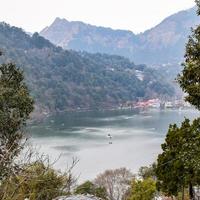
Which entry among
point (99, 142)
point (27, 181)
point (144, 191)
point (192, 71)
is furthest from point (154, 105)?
point (27, 181)

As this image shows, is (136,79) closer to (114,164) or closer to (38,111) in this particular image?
(38,111)

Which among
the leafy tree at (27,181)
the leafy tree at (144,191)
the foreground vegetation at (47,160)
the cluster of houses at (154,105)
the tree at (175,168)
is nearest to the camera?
the leafy tree at (27,181)

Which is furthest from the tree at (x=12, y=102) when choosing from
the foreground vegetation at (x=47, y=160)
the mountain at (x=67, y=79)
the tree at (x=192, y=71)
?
the mountain at (x=67, y=79)

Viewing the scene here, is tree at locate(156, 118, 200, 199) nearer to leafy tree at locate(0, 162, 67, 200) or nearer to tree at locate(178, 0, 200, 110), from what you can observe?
tree at locate(178, 0, 200, 110)

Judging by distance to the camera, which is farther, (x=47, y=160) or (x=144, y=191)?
(x=144, y=191)

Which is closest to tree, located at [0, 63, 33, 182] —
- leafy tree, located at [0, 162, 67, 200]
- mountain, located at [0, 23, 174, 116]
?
leafy tree, located at [0, 162, 67, 200]

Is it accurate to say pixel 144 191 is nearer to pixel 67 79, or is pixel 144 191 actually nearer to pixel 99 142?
pixel 99 142

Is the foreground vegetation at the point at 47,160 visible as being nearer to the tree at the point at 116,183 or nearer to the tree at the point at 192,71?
the tree at the point at 192,71
